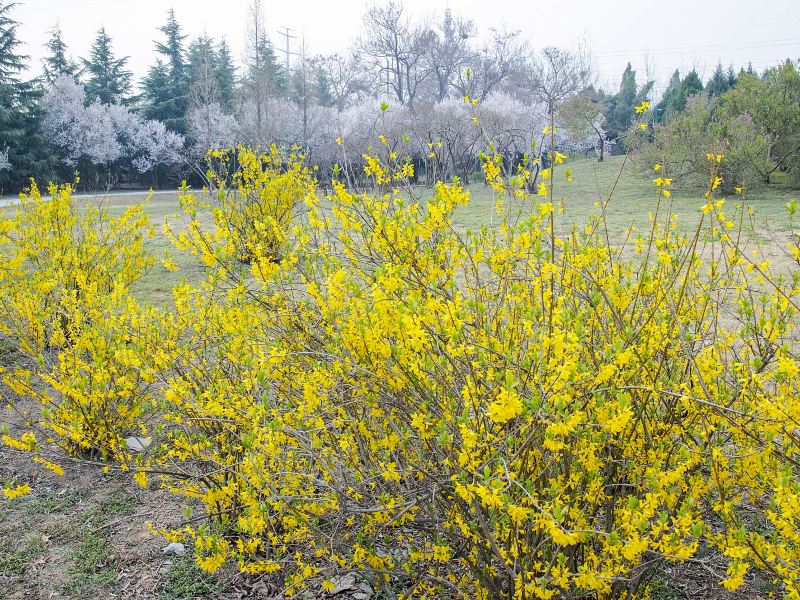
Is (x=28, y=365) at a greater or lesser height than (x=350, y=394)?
lesser

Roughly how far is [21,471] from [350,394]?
2.99 metres

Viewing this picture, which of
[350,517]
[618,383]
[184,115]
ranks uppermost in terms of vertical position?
[184,115]

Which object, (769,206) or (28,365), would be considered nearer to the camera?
(28,365)

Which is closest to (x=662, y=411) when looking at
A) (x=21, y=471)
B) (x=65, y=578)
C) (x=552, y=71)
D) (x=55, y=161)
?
(x=65, y=578)

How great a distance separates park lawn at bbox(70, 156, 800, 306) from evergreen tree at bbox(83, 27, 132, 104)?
6.30 m

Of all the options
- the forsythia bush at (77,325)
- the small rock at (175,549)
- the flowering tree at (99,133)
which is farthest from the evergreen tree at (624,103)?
the small rock at (175,549)

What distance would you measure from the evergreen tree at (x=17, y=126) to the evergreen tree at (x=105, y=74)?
4135 millimetres

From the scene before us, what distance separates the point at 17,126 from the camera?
972 inches

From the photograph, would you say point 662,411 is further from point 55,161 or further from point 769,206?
point 55,161

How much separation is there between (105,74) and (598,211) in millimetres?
25648

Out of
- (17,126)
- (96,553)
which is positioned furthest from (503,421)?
(17,126)

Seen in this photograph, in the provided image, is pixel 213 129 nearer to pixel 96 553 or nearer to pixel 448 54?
pixel 448 54

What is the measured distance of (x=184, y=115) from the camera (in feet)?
103

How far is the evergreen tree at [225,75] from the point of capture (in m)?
32.2
